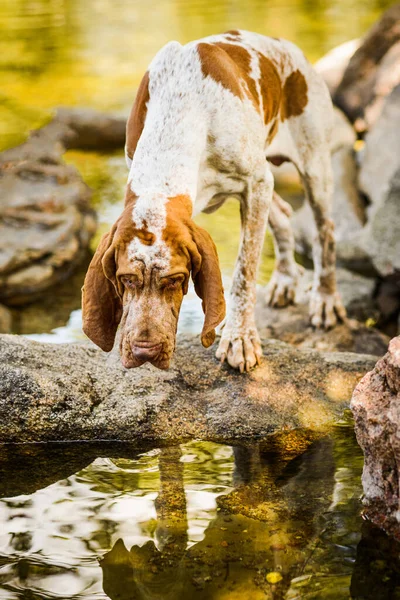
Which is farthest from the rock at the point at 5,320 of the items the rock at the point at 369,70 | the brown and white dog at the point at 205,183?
the rock at the point at 369,70

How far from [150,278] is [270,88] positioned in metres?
2.02

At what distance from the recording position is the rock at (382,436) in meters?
3.48

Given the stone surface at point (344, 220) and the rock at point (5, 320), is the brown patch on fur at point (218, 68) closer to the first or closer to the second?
the stone surface at point (344, 220)

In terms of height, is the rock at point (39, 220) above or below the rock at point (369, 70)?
below

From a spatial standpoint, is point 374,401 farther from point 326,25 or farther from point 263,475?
point 326,25

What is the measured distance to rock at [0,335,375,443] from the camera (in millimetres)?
4457

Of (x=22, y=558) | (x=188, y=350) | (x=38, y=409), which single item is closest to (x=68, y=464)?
(x=38, y=409)

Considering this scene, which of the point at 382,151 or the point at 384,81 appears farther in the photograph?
the point at 384,81

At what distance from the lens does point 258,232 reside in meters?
5.07

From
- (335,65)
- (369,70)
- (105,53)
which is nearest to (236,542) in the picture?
(369,70)

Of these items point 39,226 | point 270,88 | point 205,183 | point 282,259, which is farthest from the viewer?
point 39,226

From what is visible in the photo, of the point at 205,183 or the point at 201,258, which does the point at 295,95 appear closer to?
the point at 205,183

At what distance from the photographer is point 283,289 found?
6570 mm

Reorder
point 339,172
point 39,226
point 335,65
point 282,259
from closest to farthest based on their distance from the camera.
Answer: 1. point 282,259
2. point 39,226
3. point 339,172
4. point 335,65
